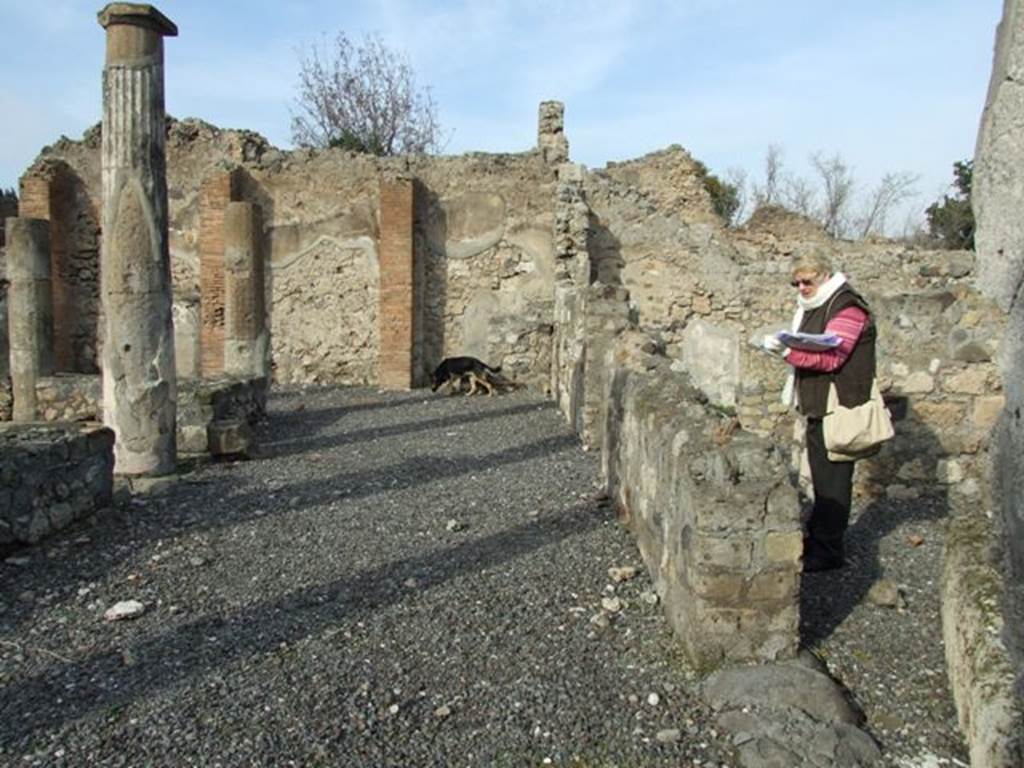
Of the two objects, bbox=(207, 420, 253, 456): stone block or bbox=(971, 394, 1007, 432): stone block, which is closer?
bbox=(971, 394, 1007, 432): stone block

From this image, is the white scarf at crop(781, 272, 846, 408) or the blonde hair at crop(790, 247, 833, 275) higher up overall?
the blonde hair at crop(790, 247, 833, 275)

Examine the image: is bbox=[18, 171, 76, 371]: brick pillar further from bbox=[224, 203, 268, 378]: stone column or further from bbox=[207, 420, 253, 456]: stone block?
bbox=[207, 420, 253, 456]: stone block

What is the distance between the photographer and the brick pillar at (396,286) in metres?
12.6

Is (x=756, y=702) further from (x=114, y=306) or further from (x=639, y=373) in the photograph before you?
(x=114, y=306)

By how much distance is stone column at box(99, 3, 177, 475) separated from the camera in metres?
6.12

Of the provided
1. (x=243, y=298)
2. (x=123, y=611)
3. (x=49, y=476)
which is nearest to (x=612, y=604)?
(x=123, y=611)

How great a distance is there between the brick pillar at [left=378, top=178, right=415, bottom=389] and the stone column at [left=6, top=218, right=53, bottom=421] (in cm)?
448

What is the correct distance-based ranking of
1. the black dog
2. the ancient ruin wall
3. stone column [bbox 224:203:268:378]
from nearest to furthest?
Answer: 1. stone column [bbox 224:203:268:378]
2. the black dog
3. the ancient ruin wall

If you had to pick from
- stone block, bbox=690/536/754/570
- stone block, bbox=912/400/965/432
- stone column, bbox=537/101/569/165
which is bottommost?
stone block, bbox=690/536/754/570

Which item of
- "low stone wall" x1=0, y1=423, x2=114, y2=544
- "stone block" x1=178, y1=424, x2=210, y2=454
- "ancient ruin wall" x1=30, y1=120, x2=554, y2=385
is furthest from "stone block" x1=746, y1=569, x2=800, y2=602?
"ancient ruin wall" x1=30, y1=120, x2=554, y2=385

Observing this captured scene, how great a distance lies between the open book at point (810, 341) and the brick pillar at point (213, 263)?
10.9 meters

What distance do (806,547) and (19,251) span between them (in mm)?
9787

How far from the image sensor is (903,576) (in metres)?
3.81

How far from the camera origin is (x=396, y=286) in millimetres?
12680
